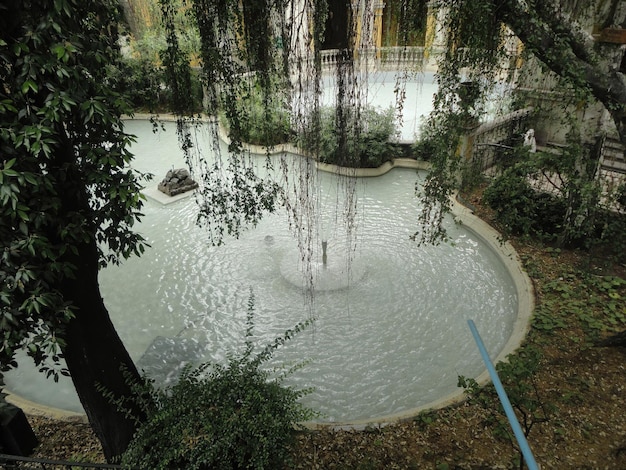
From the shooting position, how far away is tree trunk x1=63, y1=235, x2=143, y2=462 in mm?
3236

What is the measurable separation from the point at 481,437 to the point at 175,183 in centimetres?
760

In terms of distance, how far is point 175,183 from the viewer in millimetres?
9406

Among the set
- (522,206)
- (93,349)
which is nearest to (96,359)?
(93,349)

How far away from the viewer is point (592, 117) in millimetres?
5980

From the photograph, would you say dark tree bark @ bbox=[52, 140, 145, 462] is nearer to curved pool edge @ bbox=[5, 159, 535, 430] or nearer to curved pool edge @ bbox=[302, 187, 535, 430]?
curved pool edge @ bbox=[5, 159, 535, 430]

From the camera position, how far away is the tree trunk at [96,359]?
324cm

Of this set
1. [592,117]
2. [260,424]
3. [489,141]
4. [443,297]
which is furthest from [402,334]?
[489,141]

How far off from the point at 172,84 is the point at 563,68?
3848 millimetres

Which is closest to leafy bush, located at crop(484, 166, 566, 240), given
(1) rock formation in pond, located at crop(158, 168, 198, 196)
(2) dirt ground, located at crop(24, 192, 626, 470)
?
(2) dirt ground, located at crop(24, 192, 626, 470)

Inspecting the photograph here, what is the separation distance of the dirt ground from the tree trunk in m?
0.56

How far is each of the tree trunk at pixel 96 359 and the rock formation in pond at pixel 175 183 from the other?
610 cm

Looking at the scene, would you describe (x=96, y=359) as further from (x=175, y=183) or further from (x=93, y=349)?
(x=175, y=183)

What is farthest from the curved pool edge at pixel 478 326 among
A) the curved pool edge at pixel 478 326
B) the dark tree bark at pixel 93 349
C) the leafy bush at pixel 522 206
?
the dark tree bark at pixel 93 349

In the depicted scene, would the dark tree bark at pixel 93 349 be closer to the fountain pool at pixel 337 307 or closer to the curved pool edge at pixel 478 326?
the fountain pool at pixel 337 307
